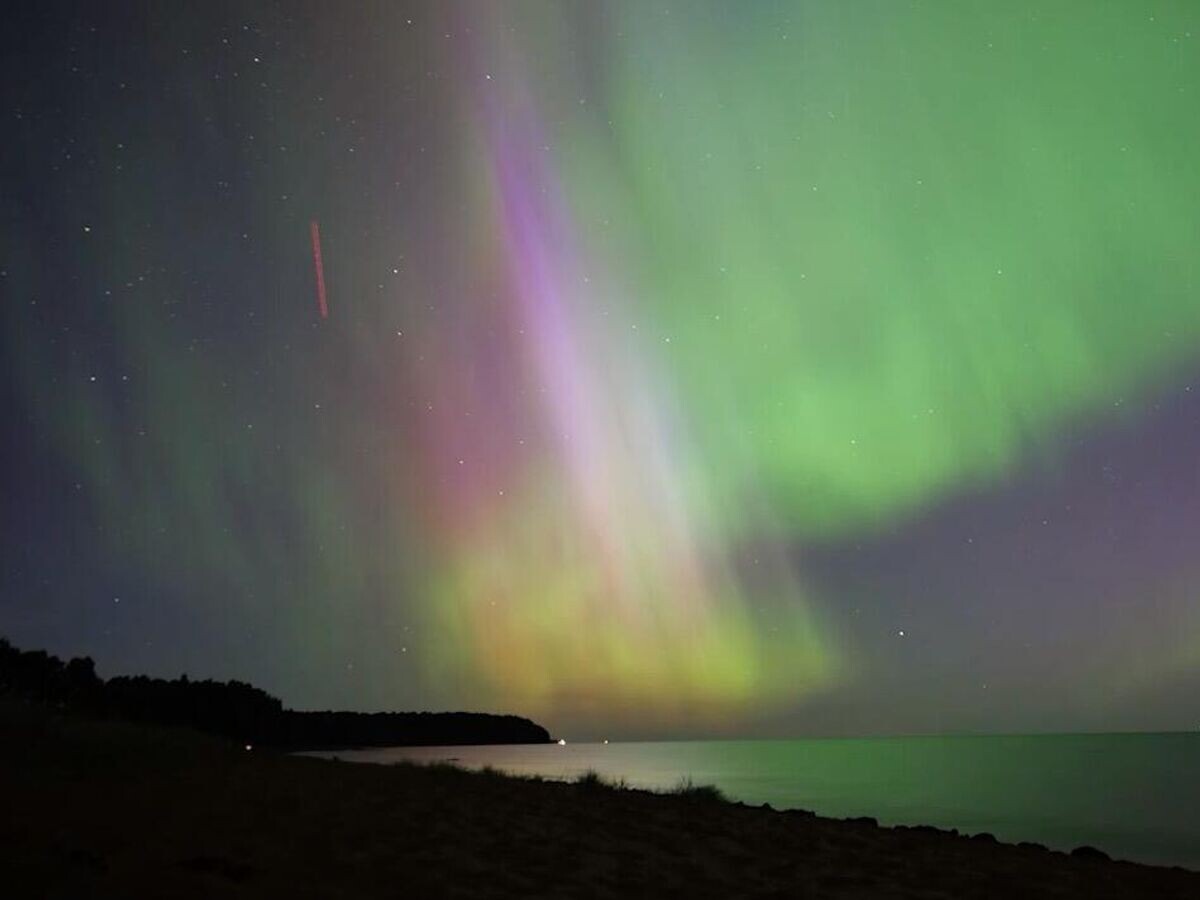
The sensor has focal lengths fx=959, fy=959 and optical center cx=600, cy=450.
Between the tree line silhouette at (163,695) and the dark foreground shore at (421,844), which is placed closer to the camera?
the dark foreground shore at (421,844)

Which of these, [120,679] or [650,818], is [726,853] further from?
[120,679]

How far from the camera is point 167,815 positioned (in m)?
12.1

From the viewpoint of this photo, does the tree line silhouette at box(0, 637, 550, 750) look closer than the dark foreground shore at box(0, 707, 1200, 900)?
No

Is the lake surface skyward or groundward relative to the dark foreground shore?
Result: groundward

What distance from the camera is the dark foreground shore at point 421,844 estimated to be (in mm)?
8773

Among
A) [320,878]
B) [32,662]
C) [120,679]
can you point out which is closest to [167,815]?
[320,878]

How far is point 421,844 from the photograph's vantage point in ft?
38.1

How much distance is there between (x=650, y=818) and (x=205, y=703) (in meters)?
87.8

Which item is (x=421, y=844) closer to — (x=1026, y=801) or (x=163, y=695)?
(x=1026, y=801)

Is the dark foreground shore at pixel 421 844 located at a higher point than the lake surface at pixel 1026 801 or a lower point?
higher

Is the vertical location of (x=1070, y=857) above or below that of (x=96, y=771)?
below

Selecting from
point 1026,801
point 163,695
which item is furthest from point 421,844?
point 163,695

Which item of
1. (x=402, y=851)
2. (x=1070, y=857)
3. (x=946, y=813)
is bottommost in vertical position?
(x=946, y=813)

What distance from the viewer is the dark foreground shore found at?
28.8 ft
